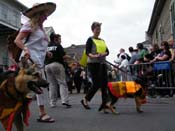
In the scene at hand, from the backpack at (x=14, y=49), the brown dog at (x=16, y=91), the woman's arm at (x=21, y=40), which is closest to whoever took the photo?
the brown dog at (x=16, y=91)

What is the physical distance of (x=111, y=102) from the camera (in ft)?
31.6

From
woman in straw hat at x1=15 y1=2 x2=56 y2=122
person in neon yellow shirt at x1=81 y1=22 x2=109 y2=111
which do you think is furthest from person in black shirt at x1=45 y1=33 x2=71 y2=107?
woman in straw hat at x1=15 y1=2 x2=56 y2=122

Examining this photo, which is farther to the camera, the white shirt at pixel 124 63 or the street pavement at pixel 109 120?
the white shirt at pixel 124 63

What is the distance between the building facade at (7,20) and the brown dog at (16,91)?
40.9 meters

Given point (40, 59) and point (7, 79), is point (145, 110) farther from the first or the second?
point (7, 79)

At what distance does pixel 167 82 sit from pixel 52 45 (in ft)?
14.1

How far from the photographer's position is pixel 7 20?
48.9 meters

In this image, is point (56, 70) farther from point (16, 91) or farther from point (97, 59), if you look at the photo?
point (16, 91)

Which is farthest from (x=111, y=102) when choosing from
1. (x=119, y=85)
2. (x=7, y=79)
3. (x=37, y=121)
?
(x=7, y=79)

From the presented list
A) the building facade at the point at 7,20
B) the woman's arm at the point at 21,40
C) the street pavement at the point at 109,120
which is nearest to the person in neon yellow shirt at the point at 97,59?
the street pavement at the point at 109,120

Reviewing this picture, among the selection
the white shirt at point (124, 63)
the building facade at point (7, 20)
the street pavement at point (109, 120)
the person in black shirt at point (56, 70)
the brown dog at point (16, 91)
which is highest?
the building facade at point (7, 20)

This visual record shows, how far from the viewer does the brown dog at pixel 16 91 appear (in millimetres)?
5785

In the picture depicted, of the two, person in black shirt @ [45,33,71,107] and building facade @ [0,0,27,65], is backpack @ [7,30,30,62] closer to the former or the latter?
person in black shirt @ [45,33,71,107]

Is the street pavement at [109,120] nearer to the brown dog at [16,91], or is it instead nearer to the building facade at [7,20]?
the brown dog at [16,91]
